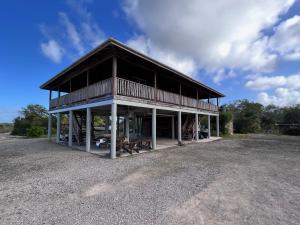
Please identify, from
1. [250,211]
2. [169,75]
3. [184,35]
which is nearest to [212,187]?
[250,211]

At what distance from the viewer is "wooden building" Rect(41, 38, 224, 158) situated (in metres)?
8.92

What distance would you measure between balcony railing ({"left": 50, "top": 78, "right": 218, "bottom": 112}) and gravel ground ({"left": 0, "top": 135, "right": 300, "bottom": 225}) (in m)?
4.11

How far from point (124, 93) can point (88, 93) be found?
9.52 feet

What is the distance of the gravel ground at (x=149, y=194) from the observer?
3.20 meters

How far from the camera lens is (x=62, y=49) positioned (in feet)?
51.0

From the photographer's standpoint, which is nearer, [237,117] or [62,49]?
[62,49]

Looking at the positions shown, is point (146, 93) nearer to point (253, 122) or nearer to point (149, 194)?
point (149, 194)

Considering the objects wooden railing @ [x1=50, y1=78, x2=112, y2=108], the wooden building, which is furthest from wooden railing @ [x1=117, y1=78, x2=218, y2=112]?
wooden railing @ [x1=50, y1=78, x2=112, y2=108]

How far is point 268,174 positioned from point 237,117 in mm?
26660

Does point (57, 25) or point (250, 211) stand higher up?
point (57, 25)

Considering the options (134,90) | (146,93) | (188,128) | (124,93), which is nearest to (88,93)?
(124,93)

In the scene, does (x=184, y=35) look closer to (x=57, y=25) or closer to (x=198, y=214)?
(x=57, y=25)

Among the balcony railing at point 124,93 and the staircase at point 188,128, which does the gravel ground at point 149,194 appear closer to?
the balcony railing at point 124,93

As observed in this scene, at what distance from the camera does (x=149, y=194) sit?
4.27 metres
